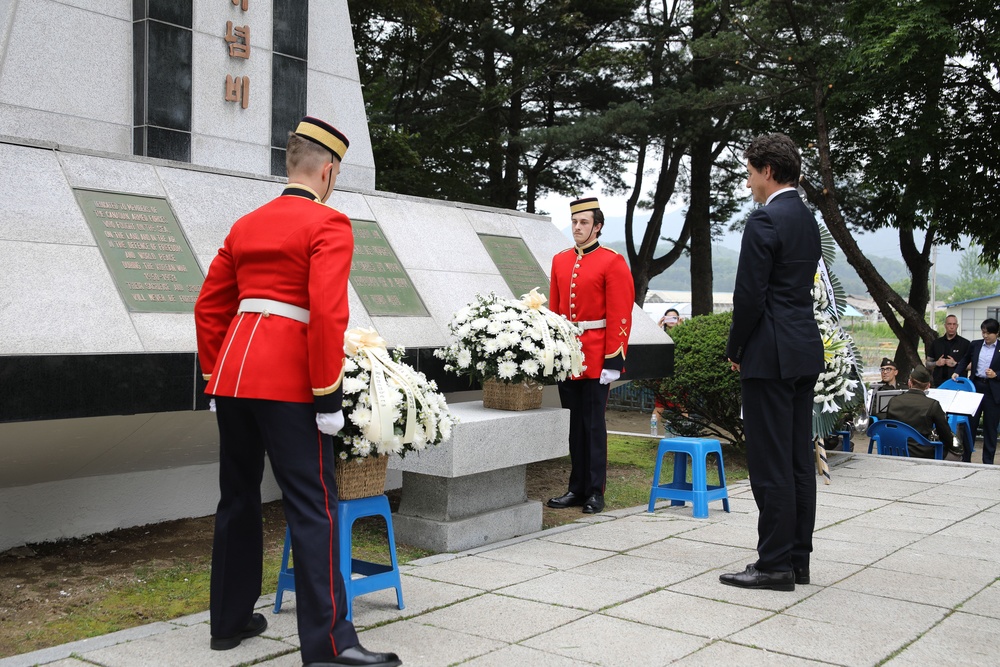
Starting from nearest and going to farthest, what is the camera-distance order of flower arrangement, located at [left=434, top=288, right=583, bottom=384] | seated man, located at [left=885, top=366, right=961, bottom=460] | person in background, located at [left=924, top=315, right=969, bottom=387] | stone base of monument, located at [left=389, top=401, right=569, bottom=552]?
stone base of monument, located at [left=389, top=401, right=569, bottom=552], flower arrangement, located at [left=434, top=288, right=583, bottom=384], seated man, located at [left=885, top=366, right=961, bottom=460], person in background, located at [left=924, top=315, right=969, bottom=387]

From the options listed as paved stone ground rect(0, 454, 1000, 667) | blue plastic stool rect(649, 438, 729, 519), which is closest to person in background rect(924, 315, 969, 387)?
paved stone ground rect(0, 454, 1000, 667)

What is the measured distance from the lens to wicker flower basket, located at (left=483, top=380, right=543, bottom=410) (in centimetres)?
593

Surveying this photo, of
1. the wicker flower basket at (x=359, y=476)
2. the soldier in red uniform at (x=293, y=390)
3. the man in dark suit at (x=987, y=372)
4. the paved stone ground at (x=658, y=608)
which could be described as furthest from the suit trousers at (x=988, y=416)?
the soldier in red uniform at (x=293, y=390)

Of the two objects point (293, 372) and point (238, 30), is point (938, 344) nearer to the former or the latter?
point (238, 30)

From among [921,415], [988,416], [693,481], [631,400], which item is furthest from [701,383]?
[631,400]

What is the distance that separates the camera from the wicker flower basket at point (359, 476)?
4.15 metres

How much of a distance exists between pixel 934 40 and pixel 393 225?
34.4ft

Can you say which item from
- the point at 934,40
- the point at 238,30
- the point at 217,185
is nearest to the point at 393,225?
the point at 217,185

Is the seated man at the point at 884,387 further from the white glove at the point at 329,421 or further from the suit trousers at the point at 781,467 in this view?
the white glove at the point at 329,421

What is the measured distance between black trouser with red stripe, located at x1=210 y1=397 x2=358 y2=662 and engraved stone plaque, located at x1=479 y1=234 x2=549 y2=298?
4.26m

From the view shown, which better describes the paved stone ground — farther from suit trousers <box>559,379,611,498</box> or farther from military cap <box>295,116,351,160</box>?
military cap <box>295,116,351,160</box>

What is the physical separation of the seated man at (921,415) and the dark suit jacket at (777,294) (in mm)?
6024

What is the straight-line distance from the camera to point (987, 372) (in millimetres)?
12172

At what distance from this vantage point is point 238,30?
7.87 meters
